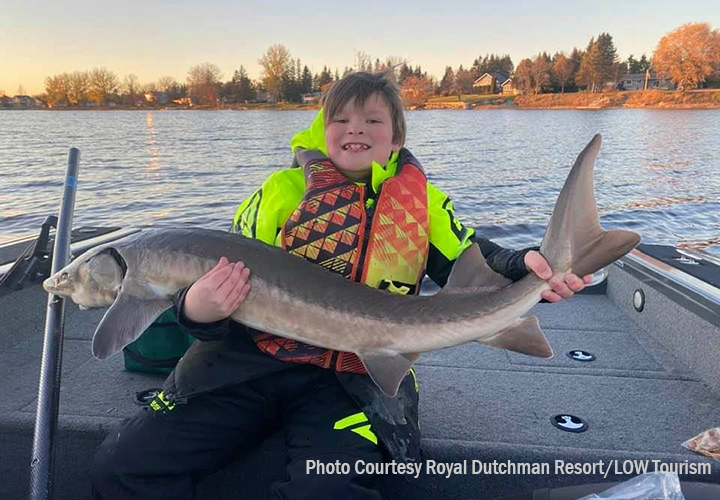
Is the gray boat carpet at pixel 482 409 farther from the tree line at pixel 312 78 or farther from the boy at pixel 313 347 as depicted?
the tree line at pixel 312 78

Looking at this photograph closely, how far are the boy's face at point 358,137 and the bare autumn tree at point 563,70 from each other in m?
115

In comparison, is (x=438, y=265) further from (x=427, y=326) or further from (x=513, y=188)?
(x=513, y=188)

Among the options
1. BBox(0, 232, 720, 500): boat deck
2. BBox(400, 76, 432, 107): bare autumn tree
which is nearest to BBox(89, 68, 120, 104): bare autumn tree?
BBox(400, 76, 432, 107): bare autumn tree

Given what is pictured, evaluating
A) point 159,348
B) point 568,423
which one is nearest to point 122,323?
point 159,348

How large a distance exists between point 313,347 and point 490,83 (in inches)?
5314

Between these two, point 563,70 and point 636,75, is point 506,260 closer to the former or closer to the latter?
point 563,70

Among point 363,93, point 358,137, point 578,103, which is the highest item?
point 578,103

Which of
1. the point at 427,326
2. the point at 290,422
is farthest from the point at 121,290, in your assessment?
the point at 427,326

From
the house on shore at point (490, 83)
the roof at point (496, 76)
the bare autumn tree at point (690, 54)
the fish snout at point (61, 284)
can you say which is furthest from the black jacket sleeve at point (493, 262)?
the roof at point (496, 76)

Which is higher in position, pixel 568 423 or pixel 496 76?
pixel 496 76

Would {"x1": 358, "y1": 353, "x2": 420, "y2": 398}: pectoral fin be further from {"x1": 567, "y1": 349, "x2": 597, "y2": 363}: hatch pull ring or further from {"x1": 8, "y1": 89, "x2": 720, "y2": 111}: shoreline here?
{"x1": 8, "y1": 89, "x2": 720, "y2": 111}: shoreline

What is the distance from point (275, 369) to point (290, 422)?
23 centimetres

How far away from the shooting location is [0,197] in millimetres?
14570

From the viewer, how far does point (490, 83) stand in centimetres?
12838
